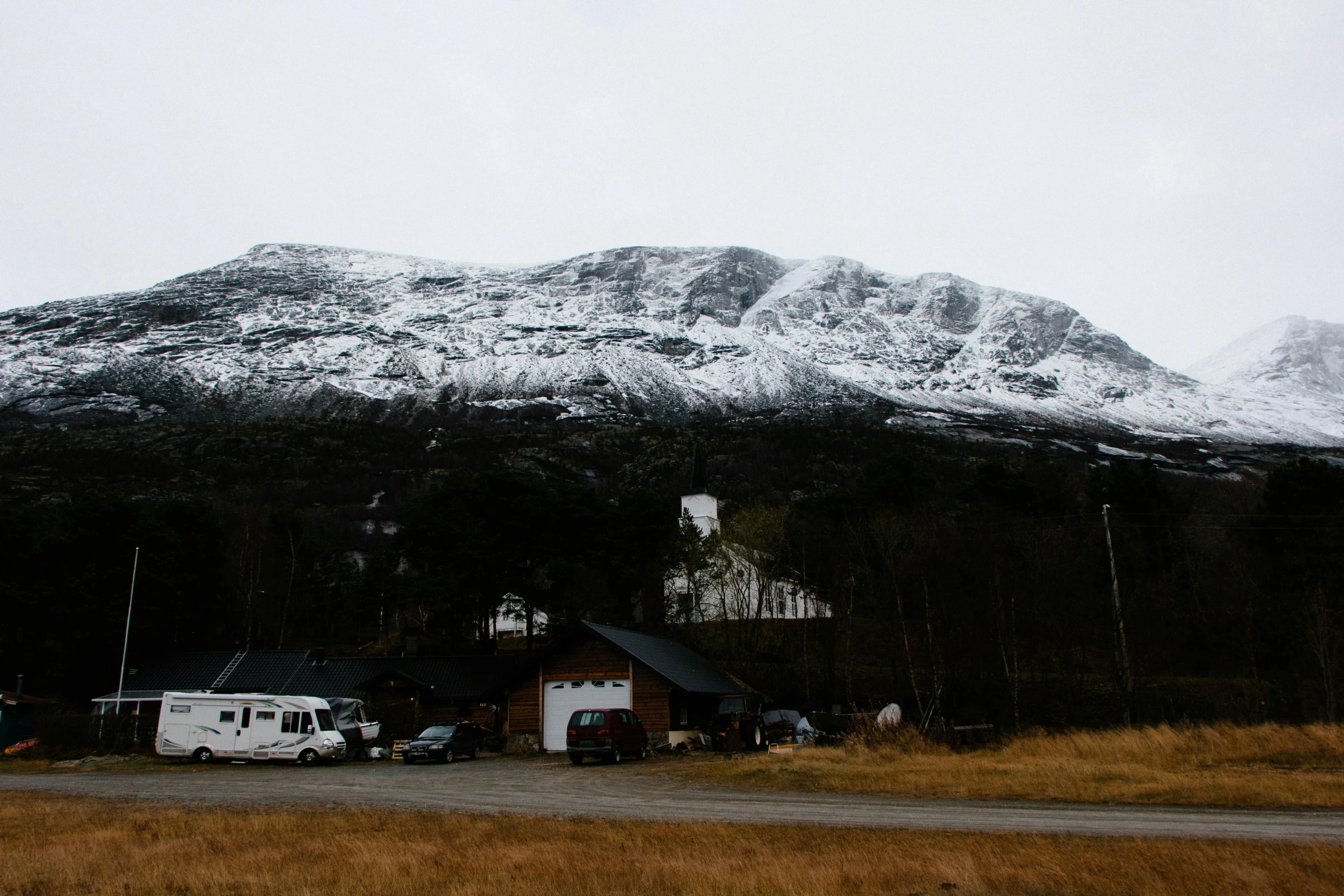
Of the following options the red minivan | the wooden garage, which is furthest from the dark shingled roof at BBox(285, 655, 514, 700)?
the red minivan

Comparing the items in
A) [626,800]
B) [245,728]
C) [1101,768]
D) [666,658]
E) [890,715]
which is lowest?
[626,800]

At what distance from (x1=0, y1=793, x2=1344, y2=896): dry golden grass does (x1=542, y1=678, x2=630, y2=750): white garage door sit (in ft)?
66.9

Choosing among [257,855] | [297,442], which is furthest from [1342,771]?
[297,442]

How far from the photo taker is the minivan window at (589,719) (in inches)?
1101

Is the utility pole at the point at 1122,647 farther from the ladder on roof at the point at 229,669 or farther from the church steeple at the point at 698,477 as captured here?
the church steeple at the point at 698,477

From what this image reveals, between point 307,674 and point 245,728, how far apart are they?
1109cm

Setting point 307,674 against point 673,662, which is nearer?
point 673,662

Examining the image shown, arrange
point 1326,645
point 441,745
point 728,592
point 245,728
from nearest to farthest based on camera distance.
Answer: point 441,745 → point 245,728 → point 1326,645 → point 728,592

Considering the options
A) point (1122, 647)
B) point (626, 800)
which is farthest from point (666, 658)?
point (626, 800)

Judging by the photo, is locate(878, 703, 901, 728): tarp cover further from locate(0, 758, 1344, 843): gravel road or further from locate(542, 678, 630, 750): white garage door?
locate(542, 678, 630, 750): white garage door

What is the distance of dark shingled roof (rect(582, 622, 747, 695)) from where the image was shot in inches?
1314

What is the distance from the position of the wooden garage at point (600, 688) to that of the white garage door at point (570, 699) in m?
0.02

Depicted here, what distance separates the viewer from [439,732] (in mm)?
30594

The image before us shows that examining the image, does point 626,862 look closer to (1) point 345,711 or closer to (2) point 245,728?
(2) point 245,728
